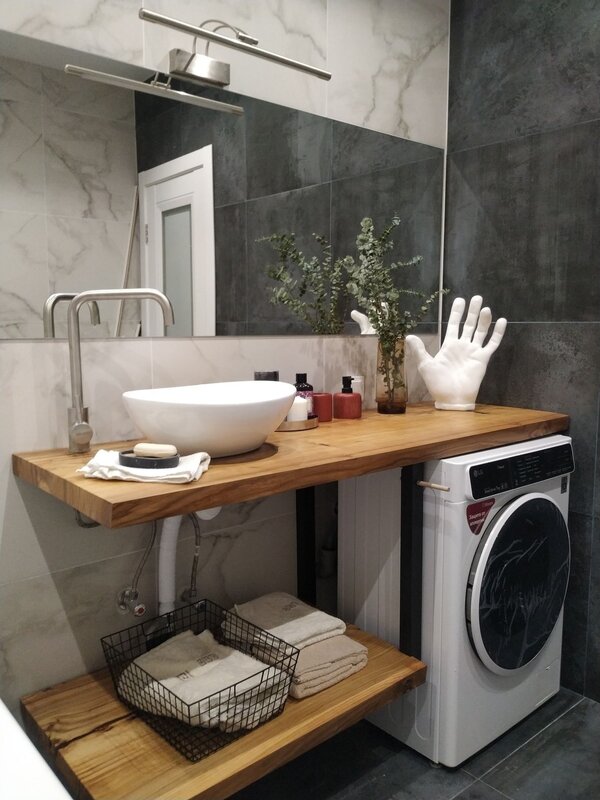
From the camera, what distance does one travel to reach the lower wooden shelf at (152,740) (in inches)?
49.8

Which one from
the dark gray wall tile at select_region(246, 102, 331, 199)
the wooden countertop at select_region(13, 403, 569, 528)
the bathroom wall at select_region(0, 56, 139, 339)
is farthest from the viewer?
the dark gray wall tile at select_region(246, 102, 331, 199)

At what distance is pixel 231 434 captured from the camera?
4.51ft

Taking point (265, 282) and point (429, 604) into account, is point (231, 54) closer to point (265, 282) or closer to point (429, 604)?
point (265, 282)

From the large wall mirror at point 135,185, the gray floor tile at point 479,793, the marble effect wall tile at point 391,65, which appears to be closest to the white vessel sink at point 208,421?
the large wall mirror at point 135,185

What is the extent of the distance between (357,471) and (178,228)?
815mm

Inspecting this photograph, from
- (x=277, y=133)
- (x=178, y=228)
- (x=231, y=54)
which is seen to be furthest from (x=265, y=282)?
(x=231, y=54)

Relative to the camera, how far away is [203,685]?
1.41 meters

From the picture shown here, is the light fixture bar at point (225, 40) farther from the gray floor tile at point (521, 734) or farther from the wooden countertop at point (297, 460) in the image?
the gray floor tile at point (521, 734)

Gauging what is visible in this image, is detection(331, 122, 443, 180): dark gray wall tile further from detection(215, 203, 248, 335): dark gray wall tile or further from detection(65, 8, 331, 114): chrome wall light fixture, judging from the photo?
detection(215, 203, 248, 335): dark gray wall tile

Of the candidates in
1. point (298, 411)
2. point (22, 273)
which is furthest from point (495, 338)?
point (22, 273)

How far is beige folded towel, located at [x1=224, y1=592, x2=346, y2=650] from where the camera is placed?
65.8 inches

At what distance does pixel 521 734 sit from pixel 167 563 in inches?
46.8

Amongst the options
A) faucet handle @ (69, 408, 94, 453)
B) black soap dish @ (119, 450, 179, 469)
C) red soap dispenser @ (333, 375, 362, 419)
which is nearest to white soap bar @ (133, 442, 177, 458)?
black soap dish @ (119, 450, 179, 469)

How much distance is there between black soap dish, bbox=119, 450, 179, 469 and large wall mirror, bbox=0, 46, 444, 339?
0.46m
